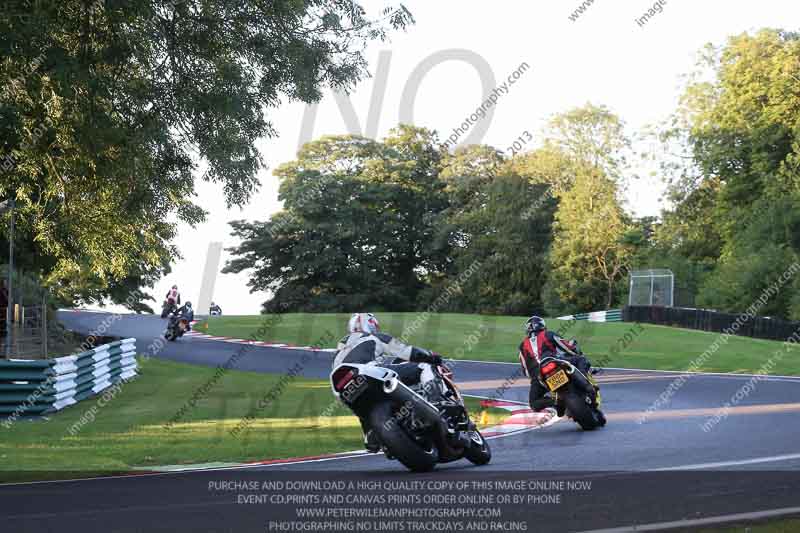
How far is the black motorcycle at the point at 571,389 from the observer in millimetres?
13750

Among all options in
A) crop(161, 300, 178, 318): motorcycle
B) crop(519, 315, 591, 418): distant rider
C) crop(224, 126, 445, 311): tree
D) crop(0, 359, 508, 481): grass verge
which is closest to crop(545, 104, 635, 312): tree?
crop(224, 126, 445, 311): tree

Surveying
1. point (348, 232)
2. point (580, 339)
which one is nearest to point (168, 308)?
point (580, 339)

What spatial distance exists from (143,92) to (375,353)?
28.1 feet

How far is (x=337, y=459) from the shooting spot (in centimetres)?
1222

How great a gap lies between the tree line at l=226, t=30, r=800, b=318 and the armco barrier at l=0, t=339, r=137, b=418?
36.9 metres

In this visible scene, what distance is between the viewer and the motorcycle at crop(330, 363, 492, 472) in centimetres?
984

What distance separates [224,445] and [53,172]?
20.5ft

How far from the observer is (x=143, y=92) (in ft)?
54.9

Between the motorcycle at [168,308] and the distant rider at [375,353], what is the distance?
88.9 feet

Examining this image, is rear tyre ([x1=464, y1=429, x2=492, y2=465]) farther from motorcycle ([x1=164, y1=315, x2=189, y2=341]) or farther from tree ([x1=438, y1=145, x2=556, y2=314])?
tree ([x1=438, y1=145, x2=556, y2=314])

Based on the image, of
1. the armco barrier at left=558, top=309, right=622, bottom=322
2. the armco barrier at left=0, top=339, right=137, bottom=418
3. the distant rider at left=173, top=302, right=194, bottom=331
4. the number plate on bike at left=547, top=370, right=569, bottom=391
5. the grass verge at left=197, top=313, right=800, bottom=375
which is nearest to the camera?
the number plate on bike at left=547, top=370, right=569, bottom=391

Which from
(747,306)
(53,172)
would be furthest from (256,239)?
(53,172)

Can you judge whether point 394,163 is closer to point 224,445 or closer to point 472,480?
point 224,445

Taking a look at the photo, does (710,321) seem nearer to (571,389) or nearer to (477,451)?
(571,389)
